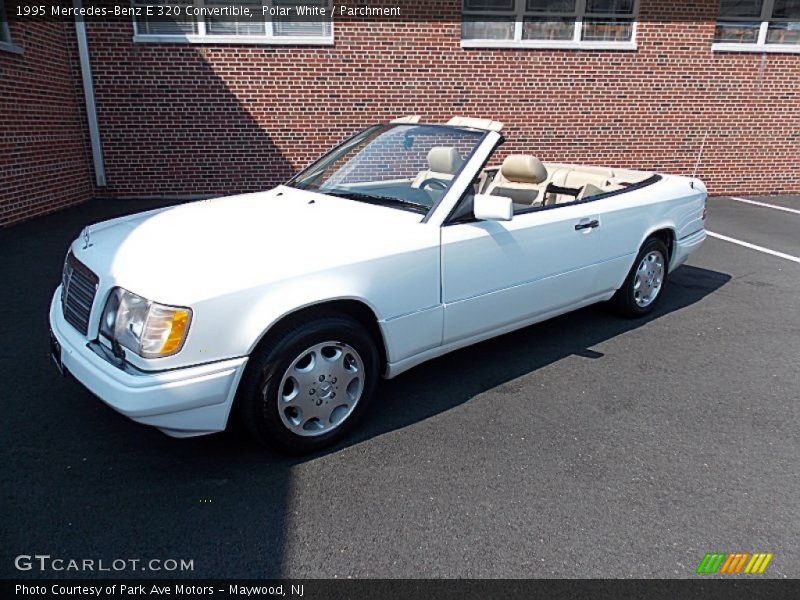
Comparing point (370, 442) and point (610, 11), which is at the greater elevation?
point (610, 11)

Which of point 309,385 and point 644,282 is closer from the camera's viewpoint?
point 309,385

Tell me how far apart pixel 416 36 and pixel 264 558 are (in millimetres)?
9202

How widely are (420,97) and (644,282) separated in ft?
21.1

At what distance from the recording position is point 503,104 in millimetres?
10125

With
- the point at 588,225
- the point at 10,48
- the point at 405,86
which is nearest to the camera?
the point at 588,225

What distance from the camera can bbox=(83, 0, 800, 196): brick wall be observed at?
30.4 ft

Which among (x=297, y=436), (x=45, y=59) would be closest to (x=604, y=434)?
(x=297, y=436)

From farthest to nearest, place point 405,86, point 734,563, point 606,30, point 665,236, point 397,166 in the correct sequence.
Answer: point 606,30
point 405,86
point 665,236
point 397,166
point 734,563

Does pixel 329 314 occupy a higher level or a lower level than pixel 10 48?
lower

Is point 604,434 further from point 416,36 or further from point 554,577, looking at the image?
point 416,36

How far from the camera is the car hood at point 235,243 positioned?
7.91 feet

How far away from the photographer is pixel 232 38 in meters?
9.18

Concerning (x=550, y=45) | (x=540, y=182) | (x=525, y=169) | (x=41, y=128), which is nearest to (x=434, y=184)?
(x=525, y=169)

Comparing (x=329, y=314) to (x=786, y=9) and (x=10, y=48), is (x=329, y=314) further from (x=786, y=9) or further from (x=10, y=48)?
(x=786, y=9)
